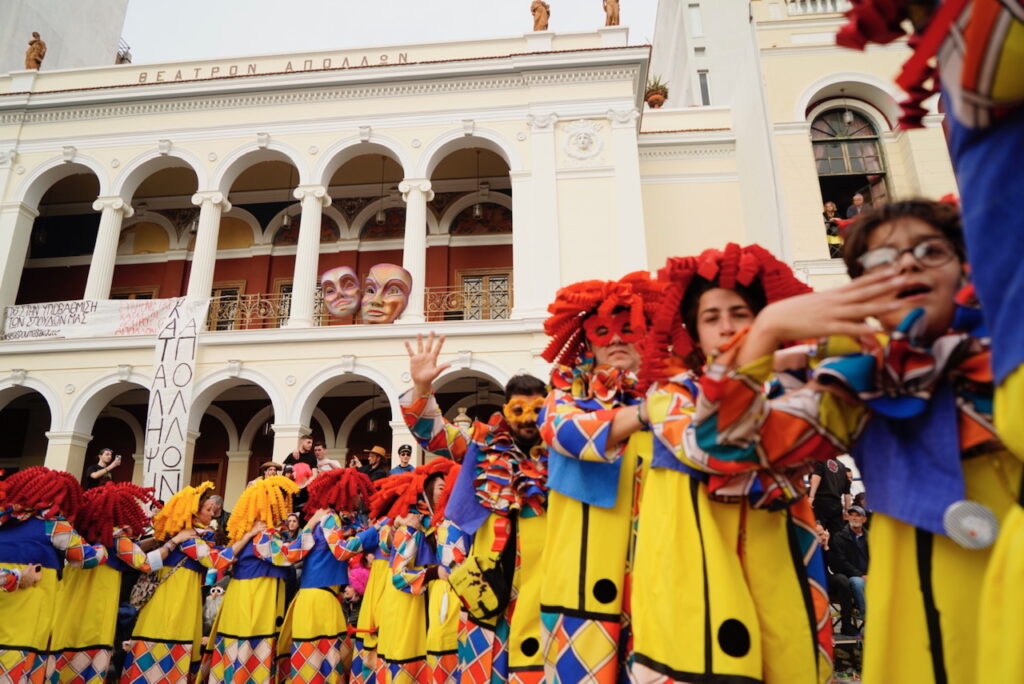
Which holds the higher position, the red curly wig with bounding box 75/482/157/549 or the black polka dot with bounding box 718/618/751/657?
the red curly wig with bounding box 75/482/157/549

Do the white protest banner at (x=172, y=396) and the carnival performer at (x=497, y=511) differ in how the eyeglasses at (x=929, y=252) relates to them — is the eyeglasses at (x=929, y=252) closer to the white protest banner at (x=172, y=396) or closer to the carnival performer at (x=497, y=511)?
the carnival performer at (x=497, y=511)

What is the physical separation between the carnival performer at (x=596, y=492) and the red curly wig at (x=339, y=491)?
4.43m

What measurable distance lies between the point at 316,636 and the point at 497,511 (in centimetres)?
355

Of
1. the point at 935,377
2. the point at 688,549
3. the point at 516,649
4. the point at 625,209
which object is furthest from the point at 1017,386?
the point at 625,209

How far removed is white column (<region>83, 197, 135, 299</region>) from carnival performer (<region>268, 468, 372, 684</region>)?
11.4 m

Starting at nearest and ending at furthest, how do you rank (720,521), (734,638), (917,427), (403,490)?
(917,427)
(734,638)
(720,521)
(403,490)

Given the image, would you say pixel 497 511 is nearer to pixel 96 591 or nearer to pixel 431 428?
pixel 431 428

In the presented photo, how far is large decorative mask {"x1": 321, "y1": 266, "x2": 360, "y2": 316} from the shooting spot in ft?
46.3

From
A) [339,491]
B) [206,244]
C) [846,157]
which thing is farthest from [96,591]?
[846,157]

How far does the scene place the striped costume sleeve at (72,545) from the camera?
5.29 m

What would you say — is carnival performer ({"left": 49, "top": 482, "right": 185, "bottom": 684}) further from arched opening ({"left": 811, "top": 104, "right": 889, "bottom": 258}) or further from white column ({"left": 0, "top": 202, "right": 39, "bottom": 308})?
arched opening ({"left": 811, "top": 104, "right": 889, "bottom": 258})

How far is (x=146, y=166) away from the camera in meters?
15.7

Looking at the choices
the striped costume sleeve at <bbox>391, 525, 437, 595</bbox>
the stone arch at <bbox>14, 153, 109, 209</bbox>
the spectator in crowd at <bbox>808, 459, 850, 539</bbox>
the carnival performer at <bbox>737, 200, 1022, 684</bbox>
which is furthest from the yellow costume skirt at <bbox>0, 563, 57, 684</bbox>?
the stone arch at <bbox>14, 153, 109, 209</bbox>

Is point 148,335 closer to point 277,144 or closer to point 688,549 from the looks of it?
point 277,144
